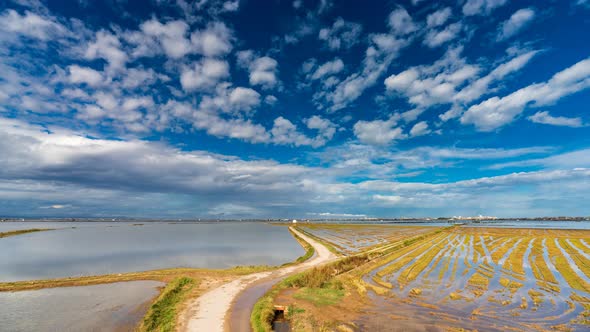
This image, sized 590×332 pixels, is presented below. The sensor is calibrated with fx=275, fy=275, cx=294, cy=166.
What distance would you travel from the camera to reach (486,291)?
2705 cm

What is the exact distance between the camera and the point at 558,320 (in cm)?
1967

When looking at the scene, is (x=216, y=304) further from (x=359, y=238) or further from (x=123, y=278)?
(x=359, y=238)

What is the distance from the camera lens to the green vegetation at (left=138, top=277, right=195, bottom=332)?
18.4m

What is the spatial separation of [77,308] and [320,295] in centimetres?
2084

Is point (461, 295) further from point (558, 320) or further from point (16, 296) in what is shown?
point (16, 296)

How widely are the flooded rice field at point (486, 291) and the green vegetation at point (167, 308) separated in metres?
13.7

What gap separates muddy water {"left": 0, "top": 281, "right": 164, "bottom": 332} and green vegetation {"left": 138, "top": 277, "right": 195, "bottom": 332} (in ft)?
3.91

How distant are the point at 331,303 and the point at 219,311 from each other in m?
9.34

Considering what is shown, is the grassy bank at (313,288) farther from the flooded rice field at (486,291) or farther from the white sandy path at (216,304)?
the flooded rice field at (486,291)

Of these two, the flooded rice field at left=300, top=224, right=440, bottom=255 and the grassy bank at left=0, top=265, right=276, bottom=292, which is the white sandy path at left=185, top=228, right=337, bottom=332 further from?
the flooded rice field at left=300, top=224, right=440, bottom=255

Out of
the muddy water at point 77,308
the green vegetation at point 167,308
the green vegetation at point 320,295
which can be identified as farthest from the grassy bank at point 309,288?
the muddy water at point 77,308

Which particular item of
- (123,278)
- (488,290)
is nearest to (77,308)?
(123,278)

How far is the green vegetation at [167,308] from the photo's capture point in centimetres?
1838

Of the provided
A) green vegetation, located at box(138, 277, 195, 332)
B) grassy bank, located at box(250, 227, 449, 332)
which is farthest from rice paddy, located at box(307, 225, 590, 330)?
green vegetation, located at box(138, 277, 195, 332)
